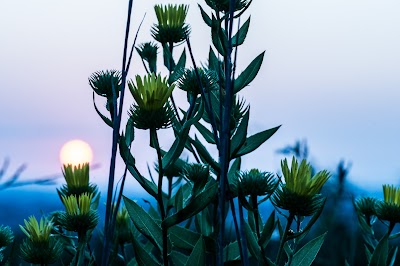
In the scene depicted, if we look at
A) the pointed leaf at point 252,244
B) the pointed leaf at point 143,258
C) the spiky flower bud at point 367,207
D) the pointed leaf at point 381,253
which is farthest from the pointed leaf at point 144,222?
the spiky flower bud at point 367,207

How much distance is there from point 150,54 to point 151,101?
0.49m

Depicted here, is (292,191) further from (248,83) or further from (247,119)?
(248,83)

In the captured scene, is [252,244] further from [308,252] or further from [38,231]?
[38,231]

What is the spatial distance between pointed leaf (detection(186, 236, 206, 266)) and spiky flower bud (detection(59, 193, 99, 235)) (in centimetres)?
19

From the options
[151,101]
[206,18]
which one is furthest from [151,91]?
[206,18]

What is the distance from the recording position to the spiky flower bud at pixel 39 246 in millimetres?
1111

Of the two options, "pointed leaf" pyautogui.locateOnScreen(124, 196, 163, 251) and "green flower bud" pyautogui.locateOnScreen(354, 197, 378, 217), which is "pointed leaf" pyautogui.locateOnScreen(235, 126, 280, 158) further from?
"green flower bud" pyautogui.locateOnScreen(354, 197, 378, 217)

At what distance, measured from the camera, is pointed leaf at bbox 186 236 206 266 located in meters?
0.99

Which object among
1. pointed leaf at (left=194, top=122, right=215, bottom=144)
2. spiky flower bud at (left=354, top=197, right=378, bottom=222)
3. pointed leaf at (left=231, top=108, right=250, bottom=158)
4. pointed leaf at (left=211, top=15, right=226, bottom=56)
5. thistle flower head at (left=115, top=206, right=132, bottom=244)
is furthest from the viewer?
spiky flower bud at (left=354, top=197, right=378, bottom=222)

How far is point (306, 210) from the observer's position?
993 millimetres

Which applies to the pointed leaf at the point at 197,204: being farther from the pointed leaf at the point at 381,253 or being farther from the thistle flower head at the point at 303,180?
the pointed leaf at the point at 381,253

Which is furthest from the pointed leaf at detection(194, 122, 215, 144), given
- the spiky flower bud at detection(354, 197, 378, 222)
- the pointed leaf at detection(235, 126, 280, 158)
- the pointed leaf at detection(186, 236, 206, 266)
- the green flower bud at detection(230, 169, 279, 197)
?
the spiky flower bud at detection(354, 197, 378, 222)

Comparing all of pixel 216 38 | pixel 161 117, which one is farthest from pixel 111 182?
pixel 216 38

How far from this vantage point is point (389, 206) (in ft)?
4.53
